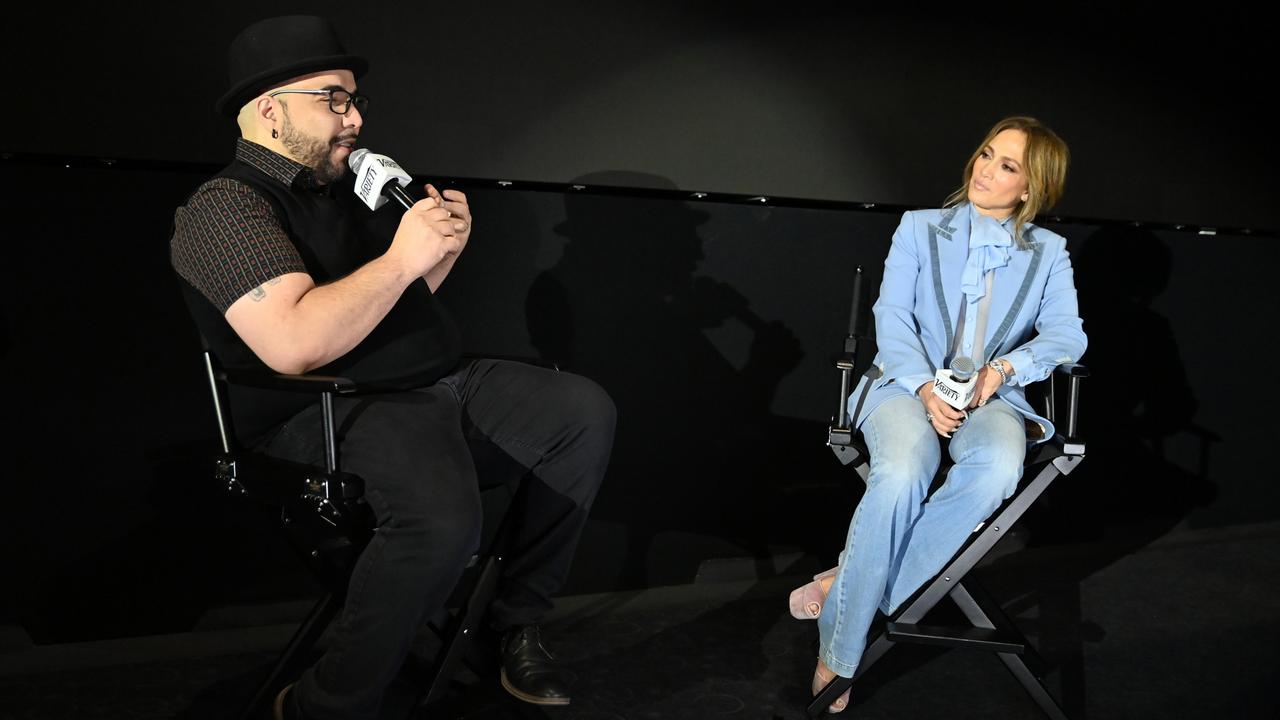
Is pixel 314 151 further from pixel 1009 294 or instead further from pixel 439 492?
pixel 1009 294

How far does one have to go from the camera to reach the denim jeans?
193 cm

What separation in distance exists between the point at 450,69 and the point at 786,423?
1513 mm

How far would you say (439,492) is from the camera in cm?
196

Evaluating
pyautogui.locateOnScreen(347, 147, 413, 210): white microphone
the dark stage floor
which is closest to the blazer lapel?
the dark stage floor

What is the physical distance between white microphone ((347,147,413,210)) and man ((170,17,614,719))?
0.05 m

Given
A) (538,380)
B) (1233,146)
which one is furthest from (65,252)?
(1233,146)

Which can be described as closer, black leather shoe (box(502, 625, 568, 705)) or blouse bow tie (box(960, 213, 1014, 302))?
black leather shoe (box(502, 625, 568, 705))

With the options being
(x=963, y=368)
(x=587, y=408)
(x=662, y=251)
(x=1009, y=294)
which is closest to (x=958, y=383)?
(x=963, y=368)

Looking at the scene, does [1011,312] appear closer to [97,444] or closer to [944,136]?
[944,136]

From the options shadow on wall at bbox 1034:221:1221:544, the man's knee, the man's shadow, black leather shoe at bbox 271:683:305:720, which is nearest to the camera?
black leather shoe at bbox 271:683:305:720

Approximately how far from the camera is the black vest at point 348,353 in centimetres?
201

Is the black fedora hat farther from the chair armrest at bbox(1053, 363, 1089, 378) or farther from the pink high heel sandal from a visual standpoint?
the chair armrest at bbox(1053, 363, 1089, 378)

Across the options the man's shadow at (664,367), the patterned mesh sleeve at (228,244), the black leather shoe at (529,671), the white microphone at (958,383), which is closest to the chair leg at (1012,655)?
the white microphone at (958,383)

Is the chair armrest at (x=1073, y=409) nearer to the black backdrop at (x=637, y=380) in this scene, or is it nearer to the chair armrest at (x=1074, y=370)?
the chair armrest at (x=1074, y=370)
